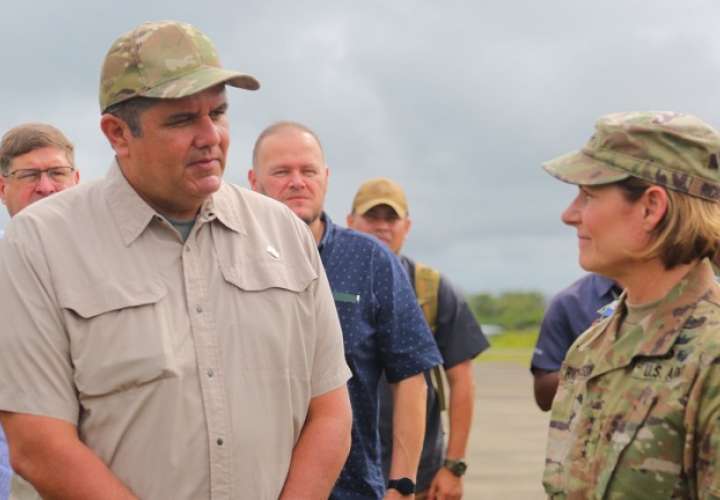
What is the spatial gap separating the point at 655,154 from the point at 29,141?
3.36m

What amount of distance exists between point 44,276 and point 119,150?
1.56 ft

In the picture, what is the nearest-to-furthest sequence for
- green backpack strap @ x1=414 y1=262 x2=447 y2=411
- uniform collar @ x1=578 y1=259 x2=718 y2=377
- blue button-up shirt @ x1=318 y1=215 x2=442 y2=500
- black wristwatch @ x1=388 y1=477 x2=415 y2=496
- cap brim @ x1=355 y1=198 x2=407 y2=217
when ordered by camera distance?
uniform collar @ x1=578 y1=259 x2=718 y2=377, blue button-up shirt @ x1=318 y1=215 x2=442 y2=500, black wristwatch @ x1=388 y1=477 x2=415 y2=496, green backpack strap @ x1=414 y1=262 x2=447 y2=411, cap brim @ x1=355 y1=198 x2=407 y2=217

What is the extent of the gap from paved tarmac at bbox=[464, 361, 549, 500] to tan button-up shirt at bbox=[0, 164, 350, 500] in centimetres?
839

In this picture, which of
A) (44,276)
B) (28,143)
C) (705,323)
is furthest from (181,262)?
(28,143)

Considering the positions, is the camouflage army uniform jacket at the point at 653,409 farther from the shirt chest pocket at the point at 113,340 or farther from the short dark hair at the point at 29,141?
the short dark hair at the point at 29,141

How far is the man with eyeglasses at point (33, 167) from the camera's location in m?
5.70

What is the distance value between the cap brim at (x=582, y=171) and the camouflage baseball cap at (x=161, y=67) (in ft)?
3.06

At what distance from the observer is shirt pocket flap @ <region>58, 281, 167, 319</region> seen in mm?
3473

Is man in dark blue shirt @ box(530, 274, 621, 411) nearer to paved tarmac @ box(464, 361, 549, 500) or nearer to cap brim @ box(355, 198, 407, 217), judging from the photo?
cap brim @ box(355, 198, 407, 217)

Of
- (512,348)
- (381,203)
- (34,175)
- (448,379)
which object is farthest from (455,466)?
(512,348)

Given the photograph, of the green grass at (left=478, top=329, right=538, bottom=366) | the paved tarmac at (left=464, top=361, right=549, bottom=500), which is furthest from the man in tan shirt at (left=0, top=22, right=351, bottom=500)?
the green grass at (left=478, top=329, right=538, bottom=366)

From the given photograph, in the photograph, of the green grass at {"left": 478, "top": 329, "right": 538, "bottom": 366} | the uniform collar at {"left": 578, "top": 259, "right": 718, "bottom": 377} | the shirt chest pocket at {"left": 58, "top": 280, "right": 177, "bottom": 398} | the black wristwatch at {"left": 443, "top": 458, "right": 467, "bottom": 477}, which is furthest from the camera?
the green grass at {"left": 478, "top": 329, "right": 538, "bottom": 366}

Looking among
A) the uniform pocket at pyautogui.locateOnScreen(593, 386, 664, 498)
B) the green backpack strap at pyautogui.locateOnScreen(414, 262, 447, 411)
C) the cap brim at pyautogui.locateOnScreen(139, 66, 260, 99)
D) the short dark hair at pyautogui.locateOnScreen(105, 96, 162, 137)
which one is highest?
the cap brim at pyautogui.locateOnScreen(139, 66, 260, 99)

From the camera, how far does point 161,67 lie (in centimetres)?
363
